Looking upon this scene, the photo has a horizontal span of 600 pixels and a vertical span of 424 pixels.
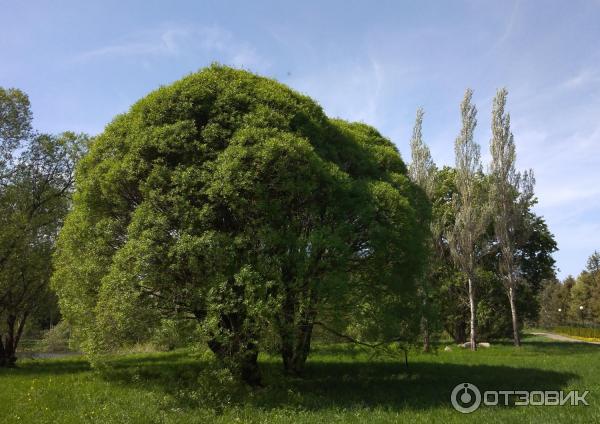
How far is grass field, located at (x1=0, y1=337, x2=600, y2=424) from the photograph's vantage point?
10.9 meters

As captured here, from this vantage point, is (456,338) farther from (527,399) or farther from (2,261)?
(2,261)

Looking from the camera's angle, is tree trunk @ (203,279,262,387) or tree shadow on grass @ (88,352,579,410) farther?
tree shadow on grass @ (88,352,579,410)

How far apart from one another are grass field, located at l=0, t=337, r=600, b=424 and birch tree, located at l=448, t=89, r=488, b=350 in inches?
533

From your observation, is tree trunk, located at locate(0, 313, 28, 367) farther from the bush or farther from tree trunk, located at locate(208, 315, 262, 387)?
tree trunk, located at locate(208, 315, 262, 387)

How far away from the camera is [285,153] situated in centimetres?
1327

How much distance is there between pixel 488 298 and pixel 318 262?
102 feet

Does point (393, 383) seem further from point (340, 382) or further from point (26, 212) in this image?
point (26, 212)

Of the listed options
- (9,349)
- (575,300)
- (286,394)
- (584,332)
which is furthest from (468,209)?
→ (575,300)

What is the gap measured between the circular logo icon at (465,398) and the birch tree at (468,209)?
1885cm

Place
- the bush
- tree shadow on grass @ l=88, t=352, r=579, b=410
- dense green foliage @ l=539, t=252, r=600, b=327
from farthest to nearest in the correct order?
1. dense green foliage @ l=539, t=252, r=600, b=327
2. the bush
3. tree shadow on grass @ l=88, t=352, r=579, b=410

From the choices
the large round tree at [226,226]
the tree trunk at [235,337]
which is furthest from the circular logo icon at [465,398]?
the tree trunk at [235,337]

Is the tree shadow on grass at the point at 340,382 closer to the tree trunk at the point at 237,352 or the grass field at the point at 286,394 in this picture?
the grass field at the point at 286,394

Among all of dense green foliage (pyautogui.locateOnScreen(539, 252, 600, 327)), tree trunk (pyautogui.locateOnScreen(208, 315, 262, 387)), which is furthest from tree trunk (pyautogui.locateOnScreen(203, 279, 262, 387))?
dense green foliage (pyautogui.locateOnScreen(539, 252, 600, 327))

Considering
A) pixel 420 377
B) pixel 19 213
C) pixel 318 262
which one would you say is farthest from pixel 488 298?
pixel 19 213
